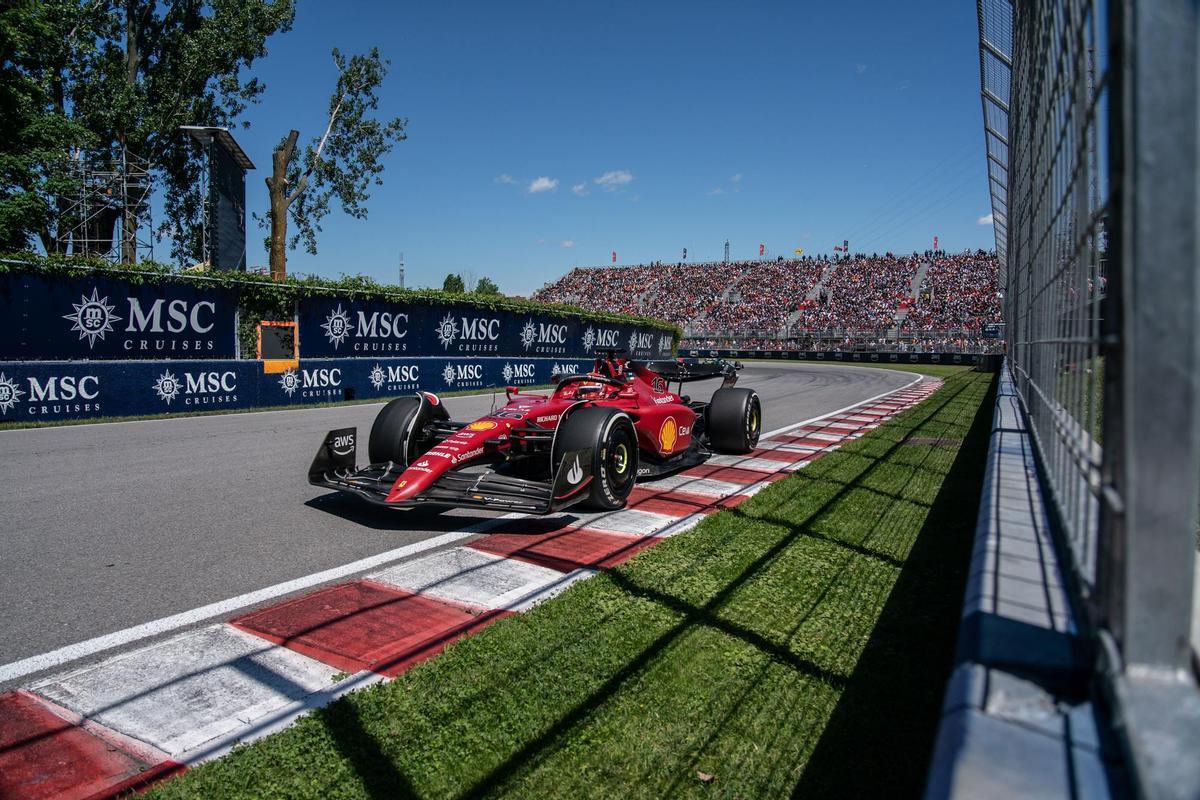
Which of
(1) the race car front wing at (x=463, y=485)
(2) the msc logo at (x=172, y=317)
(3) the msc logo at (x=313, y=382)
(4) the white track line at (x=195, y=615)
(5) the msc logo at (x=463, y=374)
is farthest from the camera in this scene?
(5) the msc logo at (x=463, y=374)

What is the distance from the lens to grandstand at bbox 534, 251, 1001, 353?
44.6 m

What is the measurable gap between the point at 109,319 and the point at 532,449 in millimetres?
10046

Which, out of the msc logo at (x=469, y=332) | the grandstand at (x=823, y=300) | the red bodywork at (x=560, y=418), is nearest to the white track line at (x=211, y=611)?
the red bodywork at (x=560, y=418)

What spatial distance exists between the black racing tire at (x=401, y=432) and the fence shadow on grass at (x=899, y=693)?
3922 millimetres

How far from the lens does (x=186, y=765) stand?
94.4 inches

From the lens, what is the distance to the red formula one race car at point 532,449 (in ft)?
17.0

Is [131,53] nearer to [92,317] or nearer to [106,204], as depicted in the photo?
[106,204]


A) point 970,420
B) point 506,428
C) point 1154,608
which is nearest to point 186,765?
point 1154,608

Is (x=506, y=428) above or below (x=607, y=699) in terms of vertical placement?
above

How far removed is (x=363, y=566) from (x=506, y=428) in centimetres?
182

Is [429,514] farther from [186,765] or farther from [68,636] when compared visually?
[186,765]

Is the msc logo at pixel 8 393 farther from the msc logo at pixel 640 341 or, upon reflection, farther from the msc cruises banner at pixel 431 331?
the msc logo at pixel 640 341

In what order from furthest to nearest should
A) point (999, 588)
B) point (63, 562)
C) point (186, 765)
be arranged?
1. point (63, 562)
2. point (186, 765)
3. point (999, 588)

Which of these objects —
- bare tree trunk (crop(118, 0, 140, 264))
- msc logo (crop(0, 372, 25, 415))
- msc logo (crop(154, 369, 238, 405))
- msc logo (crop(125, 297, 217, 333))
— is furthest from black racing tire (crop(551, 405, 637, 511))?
bare tree trunk (crop(118, 0, 140, 264))
